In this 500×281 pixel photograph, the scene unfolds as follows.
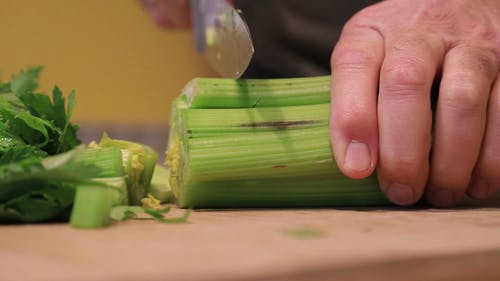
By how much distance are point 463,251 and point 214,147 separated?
24.4 inches

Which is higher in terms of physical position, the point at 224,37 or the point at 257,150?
the point at 224,37

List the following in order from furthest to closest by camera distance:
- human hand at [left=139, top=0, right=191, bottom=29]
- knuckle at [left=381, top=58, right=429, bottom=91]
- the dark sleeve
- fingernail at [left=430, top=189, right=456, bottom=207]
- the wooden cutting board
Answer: human hand at [left=139, top=0, right=191, bottom=29]
the dark sleeve
fingernail at [left=430, top=189, right=456, bottom=207]
knuckle at [left=381, top=58, right=429, bottom=91]
the wooden cutting board

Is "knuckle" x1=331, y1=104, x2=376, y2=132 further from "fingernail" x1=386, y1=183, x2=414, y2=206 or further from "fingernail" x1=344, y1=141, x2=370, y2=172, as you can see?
"fingernail" x1=386, y1=183, x2=414, y2=206

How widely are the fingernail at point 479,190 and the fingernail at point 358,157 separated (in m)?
0.26

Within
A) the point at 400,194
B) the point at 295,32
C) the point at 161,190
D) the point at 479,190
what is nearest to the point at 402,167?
the point at 400,194

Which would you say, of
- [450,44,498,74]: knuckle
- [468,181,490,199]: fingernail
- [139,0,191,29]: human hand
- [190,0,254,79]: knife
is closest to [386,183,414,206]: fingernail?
[468,181,490,199]: fingernail

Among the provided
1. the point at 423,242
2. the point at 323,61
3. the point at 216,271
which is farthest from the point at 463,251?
the point at 323,61

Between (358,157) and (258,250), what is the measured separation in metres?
0.55

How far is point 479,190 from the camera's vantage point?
4.93 feet

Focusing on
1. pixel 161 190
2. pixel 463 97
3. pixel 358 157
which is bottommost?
pixel 161 190

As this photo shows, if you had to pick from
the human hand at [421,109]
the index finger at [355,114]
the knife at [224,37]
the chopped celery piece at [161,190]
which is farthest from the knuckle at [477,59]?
the chopped celery piece at [161,190]

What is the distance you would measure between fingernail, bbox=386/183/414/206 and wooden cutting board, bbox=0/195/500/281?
22 cm

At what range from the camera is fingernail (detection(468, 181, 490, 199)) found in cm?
150

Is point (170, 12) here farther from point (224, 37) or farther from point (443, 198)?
point (443, 198)
